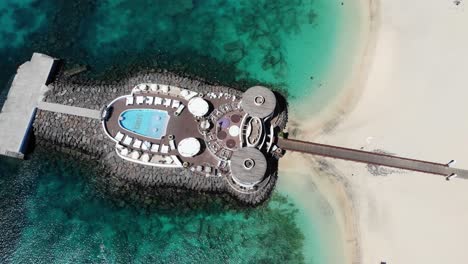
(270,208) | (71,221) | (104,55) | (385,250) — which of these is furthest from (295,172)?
(104,55)

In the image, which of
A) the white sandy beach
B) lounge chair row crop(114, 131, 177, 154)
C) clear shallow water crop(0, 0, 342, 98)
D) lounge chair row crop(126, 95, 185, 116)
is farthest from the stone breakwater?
the white sandy beach

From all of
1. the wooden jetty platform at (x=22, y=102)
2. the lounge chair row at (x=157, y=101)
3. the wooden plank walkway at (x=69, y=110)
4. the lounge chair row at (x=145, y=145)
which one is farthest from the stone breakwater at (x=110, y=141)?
the lounge chair row at (x=157, y=101)

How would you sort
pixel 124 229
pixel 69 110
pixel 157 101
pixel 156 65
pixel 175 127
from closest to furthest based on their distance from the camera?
pixel 124 229 < pixel 175 127 < pixel 157 101 < pixel 69 110 < pixel 156 65

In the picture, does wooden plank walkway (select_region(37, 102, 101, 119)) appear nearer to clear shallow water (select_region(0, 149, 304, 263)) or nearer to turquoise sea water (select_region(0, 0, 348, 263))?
turquoise sea water (select_region(0, 0, 348, 263))

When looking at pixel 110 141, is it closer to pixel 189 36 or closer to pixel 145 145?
pixel 145 145

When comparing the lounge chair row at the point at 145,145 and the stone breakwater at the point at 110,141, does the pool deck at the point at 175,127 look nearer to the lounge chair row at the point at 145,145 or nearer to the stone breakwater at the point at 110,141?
the lounge chair row at the point at 145,145

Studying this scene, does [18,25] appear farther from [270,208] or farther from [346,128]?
[346,128]

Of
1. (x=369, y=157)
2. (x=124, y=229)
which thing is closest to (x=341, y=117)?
(x=369, y=157)
